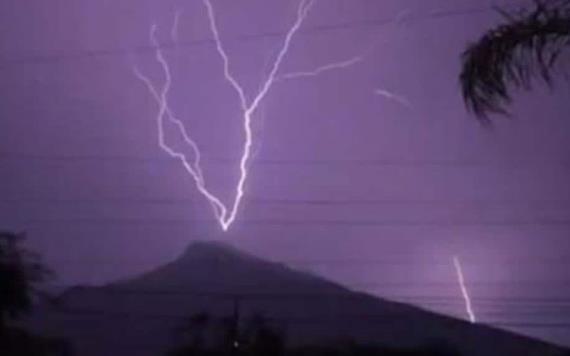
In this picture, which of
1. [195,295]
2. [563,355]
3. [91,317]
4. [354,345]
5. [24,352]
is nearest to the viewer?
[24,352]

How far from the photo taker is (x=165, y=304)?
6838cm

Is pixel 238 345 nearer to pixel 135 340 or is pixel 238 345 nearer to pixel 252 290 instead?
pixel 252 290

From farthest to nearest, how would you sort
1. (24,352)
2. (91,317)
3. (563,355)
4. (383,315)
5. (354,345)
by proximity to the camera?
1. (91,317)
2. (383,315)
3. (354,345)
4. (563,355)
5. (24,352)

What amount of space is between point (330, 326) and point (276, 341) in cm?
1735

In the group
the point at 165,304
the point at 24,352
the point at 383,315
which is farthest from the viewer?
the point at 165,304

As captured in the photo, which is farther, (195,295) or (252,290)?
(195,295)

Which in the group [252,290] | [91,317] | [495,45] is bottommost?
[91,317]

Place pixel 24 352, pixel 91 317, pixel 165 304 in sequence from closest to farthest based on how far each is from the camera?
1. pixel 24 352
2. pixel 165 304
3. pixel 91 317

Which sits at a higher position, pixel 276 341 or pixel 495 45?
pixel 495 45

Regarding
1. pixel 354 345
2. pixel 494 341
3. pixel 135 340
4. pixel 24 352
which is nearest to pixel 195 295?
pixel 135 340

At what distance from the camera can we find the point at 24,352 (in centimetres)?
3023

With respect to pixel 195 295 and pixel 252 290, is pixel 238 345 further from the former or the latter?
pixel 195 295

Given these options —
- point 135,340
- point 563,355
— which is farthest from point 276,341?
point 135,340

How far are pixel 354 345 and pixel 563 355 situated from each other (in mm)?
5946
